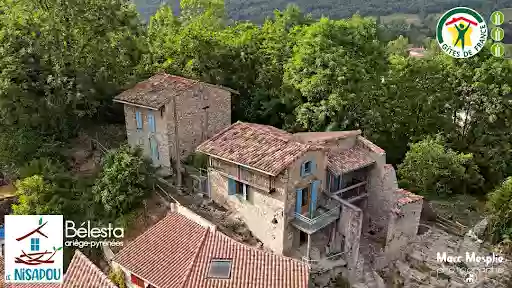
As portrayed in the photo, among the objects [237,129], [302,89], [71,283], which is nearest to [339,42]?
[302,89]

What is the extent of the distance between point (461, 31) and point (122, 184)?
26.8 m

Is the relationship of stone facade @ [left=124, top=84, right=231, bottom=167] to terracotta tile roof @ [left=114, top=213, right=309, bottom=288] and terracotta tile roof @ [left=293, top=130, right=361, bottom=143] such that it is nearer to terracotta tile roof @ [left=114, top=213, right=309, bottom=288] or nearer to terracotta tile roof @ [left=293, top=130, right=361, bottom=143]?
terracotta tile roof @ [left=293, top=130, right=361, bottom=143]

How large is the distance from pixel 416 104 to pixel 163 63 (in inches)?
862

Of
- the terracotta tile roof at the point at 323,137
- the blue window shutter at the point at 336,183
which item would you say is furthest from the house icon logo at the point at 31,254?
the blue window shutter at the point at 336,183

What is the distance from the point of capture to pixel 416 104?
4141 cm

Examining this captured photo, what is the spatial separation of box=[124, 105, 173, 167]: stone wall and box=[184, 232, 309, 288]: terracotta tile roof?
9404 mm

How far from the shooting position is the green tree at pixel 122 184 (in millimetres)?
27016

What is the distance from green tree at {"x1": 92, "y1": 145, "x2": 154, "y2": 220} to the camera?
27.0m

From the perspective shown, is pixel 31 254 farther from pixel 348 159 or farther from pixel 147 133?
pixel 348 159

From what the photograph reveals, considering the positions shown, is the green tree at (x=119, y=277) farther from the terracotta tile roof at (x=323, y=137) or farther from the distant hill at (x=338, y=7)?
the distant hill at (x=338, y=7)

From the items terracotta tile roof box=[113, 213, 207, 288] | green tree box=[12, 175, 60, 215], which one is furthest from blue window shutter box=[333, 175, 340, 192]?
green tree box=[12, 175, 60, 215]

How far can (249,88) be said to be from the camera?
40469 millimetres

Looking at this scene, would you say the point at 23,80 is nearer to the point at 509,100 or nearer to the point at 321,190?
the point at 321,190

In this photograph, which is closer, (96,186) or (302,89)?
(96,186)
